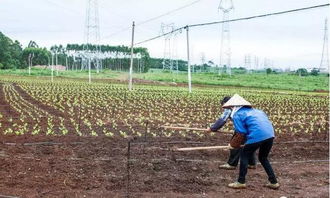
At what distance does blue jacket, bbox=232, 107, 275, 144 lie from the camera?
5.82 m

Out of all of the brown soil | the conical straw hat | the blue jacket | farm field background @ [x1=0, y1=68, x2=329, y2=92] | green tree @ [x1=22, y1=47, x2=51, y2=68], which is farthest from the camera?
green tree @ [x1=22, y1=47, x2=51, y2=68]

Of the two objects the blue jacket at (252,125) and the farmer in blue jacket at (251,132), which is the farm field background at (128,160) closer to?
the farmer in blue jacket at (251,132)

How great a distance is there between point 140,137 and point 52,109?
608 cm

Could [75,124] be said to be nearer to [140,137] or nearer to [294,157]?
[140,137]

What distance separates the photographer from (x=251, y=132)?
5.84 m

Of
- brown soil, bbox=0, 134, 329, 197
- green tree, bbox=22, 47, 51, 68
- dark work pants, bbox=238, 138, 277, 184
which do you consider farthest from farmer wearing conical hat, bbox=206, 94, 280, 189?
green tree, bbox=22, 47, 51, 68

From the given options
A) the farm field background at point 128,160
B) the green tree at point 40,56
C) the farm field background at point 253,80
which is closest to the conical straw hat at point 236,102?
the farm field background at point 128,160

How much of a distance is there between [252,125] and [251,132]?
10 centimetres

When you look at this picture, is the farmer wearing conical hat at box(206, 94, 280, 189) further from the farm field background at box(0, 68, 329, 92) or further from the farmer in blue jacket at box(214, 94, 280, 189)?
the farm field background at box(0, 68, 329, 92)

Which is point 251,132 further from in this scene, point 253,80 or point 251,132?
point 253,80

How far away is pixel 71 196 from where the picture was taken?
5.34m

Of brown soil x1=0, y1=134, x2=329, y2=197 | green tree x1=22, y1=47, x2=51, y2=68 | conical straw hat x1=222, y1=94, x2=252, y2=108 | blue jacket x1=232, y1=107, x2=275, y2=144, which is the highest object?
green tree x1=22, y1=47, x2=51, y2=68

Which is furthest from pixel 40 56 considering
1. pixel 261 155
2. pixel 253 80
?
pixel 261 155

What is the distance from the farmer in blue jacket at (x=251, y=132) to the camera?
584 cm
